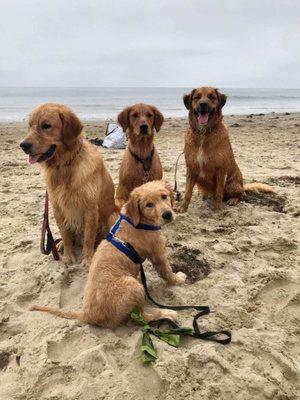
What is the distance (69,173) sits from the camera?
3.83 m

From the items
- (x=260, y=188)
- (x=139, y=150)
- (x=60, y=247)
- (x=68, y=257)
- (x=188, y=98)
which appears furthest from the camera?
(x=260, y=188)

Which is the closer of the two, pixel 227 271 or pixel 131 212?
pixel 131 212

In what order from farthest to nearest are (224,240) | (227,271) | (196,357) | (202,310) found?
(224,240), (227,271), (202,310), (196,357)

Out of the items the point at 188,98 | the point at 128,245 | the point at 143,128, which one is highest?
the point at 188,98

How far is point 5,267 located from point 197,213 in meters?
2.57

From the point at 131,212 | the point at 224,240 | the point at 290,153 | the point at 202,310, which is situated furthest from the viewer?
the point at 290,153

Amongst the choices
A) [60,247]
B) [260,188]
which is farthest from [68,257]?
[260,188]

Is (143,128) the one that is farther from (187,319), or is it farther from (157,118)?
(187,319)

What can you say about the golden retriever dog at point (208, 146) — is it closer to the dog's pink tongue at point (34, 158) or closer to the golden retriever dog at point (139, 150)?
the golden retriever dog at point (139, 150)

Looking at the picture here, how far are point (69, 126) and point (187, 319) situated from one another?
6.66ft

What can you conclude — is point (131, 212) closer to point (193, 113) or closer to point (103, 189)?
point (103, 189)

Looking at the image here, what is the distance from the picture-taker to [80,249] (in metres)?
4.33

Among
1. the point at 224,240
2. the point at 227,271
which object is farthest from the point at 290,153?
the point at 227,271

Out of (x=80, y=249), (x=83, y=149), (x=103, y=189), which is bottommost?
(x=80, y=249)
